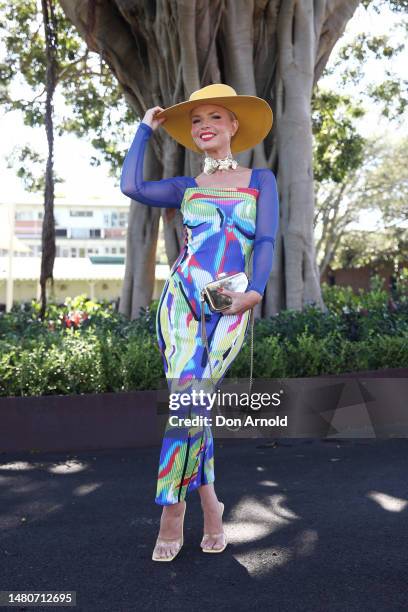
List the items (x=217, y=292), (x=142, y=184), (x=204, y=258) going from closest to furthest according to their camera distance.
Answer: (x=217, y=292), (x=204, y=258), (x=142, y=184)

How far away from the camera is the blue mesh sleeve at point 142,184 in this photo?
3.06 metres

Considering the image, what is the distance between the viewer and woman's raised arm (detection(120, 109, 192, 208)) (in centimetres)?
306

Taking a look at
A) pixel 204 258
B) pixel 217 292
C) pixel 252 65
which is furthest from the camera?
pixel 252 65

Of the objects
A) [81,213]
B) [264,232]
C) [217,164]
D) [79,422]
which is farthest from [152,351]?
[81,213]

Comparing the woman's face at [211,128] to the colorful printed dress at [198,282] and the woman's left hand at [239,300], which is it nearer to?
the colorful printed dress at [198,282]

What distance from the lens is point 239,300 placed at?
9.37 ft

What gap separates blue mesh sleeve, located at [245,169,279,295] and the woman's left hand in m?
0.04

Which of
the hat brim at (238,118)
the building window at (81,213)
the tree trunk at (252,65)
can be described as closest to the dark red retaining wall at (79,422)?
the hat brim at (238,118)

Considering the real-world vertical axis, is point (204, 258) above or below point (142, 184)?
below

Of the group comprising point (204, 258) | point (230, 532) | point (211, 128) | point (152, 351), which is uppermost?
point (211, 128)

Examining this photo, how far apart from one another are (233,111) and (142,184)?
55 centimetres

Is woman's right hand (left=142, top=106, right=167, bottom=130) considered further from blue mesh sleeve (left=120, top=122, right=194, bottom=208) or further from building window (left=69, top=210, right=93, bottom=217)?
building window (left=69, top=210, right=93, bottom=217)

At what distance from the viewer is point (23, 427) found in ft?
16.2

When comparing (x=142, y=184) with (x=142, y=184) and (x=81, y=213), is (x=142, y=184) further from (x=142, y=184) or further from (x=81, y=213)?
(x=81, y=213)
